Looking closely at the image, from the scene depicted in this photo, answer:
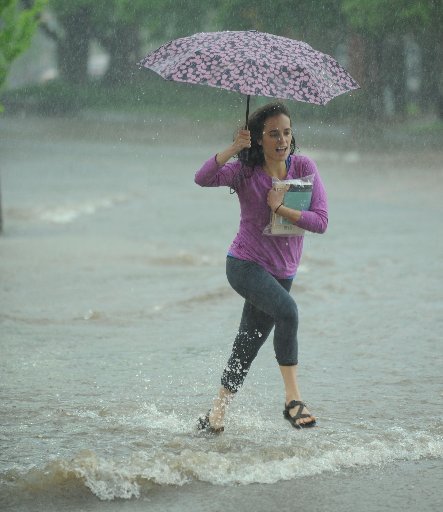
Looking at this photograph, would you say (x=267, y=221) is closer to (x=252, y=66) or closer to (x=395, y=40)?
(x=252, y=66)

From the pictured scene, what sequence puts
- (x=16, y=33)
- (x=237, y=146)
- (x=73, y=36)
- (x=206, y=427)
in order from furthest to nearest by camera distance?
(x=73, y=36), (x=16, y=33), (x=206, y=427), (x=237, y=146)

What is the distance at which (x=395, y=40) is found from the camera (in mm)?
36250

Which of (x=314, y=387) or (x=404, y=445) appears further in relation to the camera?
(x=314, y=387)

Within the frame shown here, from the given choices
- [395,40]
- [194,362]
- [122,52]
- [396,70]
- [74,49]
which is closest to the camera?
[194,362]

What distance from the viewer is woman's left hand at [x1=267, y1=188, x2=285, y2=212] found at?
5.85 m

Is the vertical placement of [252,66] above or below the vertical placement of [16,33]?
above

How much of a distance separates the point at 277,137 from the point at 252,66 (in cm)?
35

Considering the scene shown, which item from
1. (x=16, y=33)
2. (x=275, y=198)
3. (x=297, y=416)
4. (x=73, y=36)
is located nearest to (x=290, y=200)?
(x=275, y=198)

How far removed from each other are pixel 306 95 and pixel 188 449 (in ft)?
5.67

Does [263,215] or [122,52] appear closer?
[263,215]

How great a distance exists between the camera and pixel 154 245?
13.7m

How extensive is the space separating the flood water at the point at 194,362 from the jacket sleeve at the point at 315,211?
1029 millimetres

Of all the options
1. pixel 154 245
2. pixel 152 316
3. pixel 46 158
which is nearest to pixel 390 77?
pixel 46 158

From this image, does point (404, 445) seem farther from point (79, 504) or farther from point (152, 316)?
point (152, 316)
